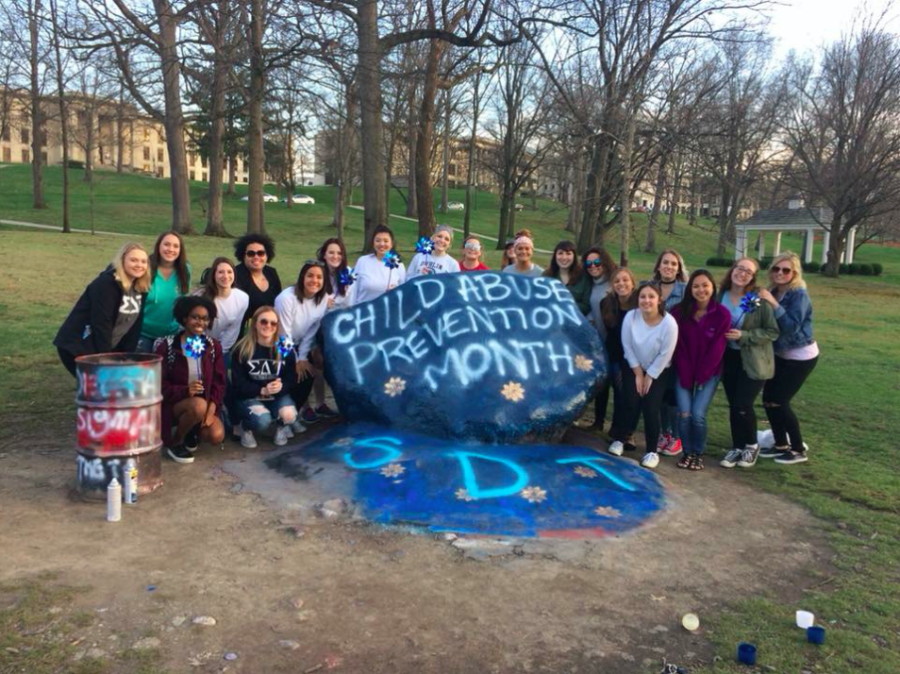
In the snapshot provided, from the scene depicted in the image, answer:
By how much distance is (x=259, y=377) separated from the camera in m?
6.20

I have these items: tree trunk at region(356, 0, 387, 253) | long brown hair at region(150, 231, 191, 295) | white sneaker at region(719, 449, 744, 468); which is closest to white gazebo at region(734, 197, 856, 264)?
tree trunk at region(356, 0, 387, 253)

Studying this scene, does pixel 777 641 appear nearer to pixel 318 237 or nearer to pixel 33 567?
pixel 33 567

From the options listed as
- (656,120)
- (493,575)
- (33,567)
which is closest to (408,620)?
(493,575)

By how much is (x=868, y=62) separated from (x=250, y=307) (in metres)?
27.4

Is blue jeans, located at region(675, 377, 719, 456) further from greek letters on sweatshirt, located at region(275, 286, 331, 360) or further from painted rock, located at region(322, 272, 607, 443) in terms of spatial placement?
greek letters on sweatshirt, located at region(275, 286, 331, 360)

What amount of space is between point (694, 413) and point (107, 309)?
4.70 m

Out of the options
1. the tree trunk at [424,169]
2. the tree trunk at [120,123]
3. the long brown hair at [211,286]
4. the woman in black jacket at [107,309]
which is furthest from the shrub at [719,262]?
the woman in black jacket at [107,309]

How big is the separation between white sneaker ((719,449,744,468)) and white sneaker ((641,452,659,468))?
2.06 feet

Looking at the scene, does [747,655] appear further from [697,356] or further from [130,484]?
[130,484]

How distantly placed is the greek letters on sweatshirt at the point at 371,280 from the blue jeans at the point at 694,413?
9.25ft

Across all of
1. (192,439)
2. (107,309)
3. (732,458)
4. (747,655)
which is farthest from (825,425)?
(107,309)

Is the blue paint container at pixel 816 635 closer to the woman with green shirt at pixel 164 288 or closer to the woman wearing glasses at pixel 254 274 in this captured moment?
the woman wearing glasses at pixel 254 274

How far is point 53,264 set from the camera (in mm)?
17438

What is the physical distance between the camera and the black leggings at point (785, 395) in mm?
6254
